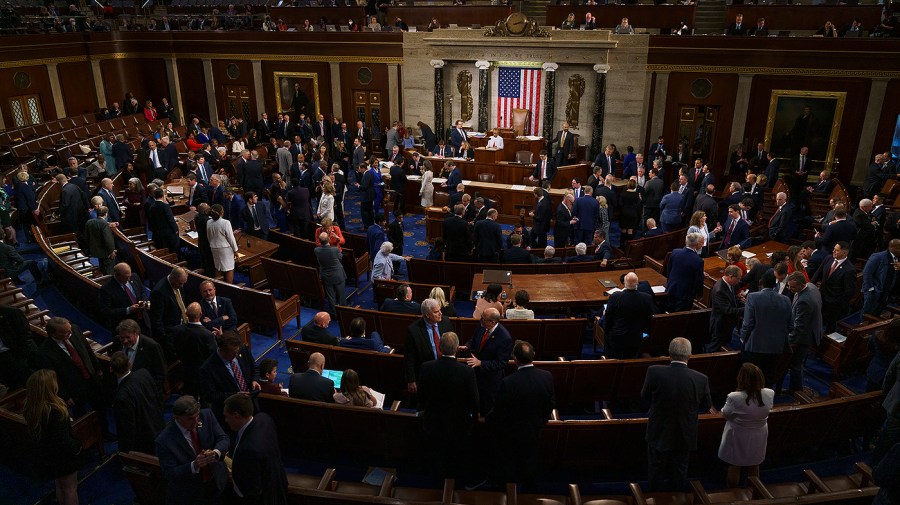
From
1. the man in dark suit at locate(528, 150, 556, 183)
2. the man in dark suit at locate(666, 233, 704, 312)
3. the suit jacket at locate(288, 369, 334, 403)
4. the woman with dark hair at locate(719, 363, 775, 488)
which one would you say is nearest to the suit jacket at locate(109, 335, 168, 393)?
the suit jacket at locate(288, 369, 334, 403)

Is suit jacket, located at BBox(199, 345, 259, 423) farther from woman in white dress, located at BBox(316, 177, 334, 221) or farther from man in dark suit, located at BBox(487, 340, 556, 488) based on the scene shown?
woman in white dress, located at BBox(316, 177, 334, 221)

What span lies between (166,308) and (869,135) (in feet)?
51.4

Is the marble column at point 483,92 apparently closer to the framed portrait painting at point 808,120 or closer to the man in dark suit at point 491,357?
the framed portrait painting at point 808,120

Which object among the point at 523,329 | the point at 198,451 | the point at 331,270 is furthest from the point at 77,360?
the point at 523,329

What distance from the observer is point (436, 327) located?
221 inches

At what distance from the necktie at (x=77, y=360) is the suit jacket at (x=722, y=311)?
631cm

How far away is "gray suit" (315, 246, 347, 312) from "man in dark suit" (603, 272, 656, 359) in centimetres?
375

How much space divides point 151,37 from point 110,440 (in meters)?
19.0

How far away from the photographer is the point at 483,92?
1741 cm

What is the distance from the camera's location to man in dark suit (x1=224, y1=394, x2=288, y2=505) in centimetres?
377

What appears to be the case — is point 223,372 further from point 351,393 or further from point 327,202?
point 327,202

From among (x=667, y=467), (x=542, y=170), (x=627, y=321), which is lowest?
(x=667, y=467)

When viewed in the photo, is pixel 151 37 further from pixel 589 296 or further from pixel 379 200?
pixel 589 296

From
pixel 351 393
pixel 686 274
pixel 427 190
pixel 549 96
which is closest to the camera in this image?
pixel 351 393
